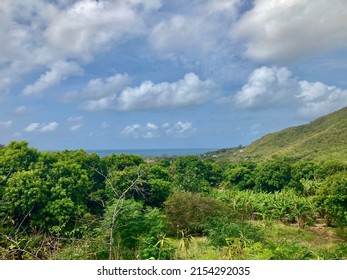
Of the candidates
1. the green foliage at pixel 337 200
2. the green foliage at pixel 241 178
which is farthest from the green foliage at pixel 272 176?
the green foliage at pixel 337 200

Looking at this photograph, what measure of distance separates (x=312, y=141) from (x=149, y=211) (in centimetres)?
3676

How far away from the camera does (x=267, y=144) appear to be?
54844 millimetres

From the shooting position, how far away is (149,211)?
718 cm

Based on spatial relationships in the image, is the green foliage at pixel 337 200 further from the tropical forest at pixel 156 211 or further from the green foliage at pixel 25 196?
the green foliage at pixel 25 196

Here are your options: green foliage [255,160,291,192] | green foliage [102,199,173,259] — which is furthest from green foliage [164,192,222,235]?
green foliage [255,160,291,192]

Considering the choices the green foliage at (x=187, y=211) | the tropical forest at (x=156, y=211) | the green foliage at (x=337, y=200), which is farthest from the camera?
the green foliage at (x=187, y=211)

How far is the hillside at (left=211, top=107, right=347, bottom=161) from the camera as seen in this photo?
34.8 meters

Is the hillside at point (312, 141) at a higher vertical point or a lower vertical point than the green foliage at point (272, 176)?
higher

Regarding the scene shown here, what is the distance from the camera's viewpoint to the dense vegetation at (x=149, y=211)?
5117 millimetres

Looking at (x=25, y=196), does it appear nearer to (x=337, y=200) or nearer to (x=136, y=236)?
(x=136, y=236)

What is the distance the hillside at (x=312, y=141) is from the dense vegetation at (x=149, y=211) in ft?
46.8
